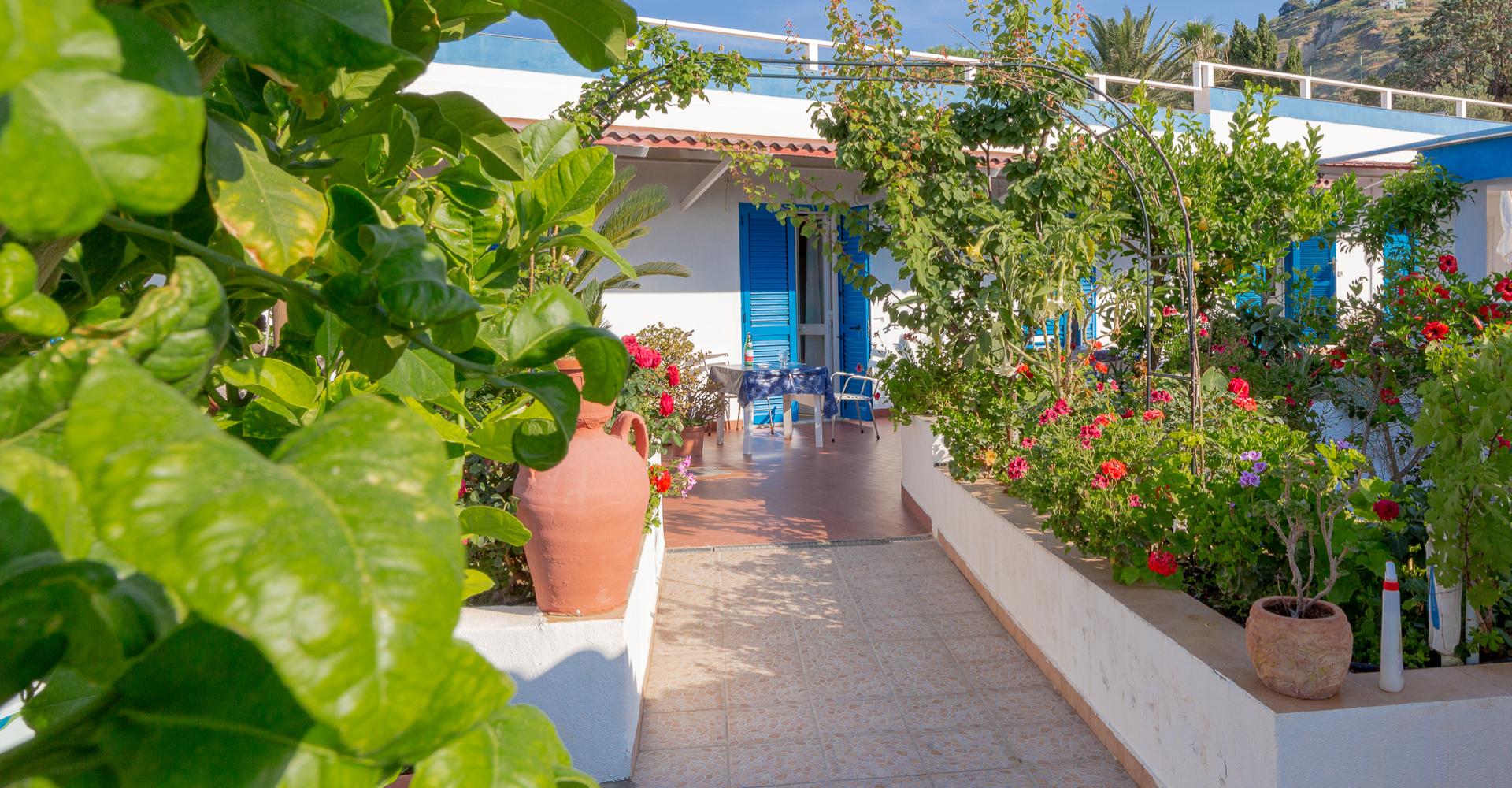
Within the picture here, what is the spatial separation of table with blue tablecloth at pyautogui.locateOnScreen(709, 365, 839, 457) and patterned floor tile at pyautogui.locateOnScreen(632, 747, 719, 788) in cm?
591

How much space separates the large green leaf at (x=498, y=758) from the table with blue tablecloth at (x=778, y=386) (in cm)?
890

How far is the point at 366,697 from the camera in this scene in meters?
0.25

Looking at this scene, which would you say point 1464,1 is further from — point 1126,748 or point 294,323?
point 294,323

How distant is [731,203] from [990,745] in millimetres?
7894

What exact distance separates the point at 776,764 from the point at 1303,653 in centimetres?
171

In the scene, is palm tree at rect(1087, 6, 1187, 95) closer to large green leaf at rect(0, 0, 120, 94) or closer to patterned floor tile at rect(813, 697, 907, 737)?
patterned floor tile at rect(813, 697, 907, 737)

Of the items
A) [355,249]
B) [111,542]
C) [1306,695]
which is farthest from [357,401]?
[1306,695]

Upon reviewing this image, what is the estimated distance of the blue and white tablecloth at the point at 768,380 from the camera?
9484mm

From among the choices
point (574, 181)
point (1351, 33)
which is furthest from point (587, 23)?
point (1351, 33)

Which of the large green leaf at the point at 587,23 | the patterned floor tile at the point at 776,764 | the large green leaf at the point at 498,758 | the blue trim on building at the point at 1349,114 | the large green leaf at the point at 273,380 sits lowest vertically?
the patterned floor tile at the point at 776,764

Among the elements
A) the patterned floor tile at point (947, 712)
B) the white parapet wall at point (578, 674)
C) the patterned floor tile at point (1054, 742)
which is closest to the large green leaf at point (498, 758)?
the white parapet wall at point (578, 674)

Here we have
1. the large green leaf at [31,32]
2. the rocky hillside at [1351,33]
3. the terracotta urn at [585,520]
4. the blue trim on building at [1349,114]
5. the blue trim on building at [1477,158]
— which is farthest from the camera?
the rocky hillside at [1351,33]

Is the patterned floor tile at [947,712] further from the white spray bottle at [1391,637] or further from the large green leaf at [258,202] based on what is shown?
the large green leaf at [258,202]

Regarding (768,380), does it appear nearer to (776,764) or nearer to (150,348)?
(776,764)
